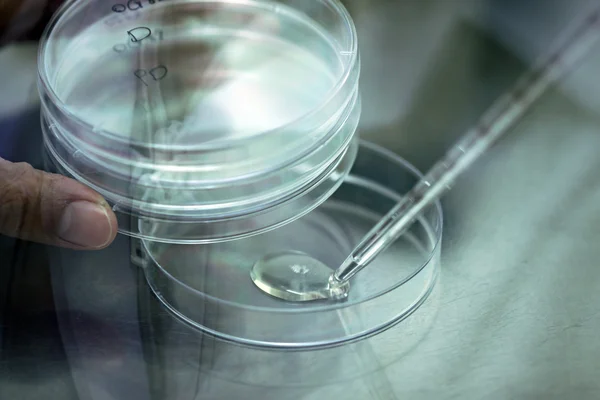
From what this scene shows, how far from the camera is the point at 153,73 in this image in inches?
36.3

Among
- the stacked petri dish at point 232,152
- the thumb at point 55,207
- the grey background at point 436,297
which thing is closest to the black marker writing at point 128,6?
the stacked petri dish at point 232,152

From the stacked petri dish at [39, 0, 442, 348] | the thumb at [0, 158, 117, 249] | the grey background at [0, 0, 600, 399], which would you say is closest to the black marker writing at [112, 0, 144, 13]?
the stacked petri dish at [39, 0, 442, 348]

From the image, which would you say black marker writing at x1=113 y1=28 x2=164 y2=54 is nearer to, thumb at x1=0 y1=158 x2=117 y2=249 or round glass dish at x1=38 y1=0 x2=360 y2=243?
round glass dish at x1=38 y1=0 x2=360 y2=243

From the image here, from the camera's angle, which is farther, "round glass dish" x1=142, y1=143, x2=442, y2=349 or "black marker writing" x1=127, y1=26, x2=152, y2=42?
"black marker writing" x1=127, y1=26, x2=152, y2=42

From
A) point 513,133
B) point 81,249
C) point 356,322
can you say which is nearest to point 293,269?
point 356,322

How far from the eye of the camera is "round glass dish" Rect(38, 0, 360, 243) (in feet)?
2.30

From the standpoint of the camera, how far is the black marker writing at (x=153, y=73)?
0.91m

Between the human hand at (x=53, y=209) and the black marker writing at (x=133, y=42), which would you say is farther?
the black marker writing at (x=133, y=42)

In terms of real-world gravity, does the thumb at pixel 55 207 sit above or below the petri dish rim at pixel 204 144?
below

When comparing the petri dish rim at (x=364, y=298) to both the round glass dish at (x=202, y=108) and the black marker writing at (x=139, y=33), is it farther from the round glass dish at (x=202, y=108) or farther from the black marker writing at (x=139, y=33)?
the black marker writing at (x=139, y=33)

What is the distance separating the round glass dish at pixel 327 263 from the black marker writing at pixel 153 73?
0.72 ft

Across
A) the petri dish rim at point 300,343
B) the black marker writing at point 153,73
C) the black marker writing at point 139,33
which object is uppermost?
the black marker writing at point 139,33

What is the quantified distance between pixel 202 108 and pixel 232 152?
23 cm

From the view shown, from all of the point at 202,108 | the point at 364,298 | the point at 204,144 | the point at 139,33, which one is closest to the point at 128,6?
the point at 139,33
